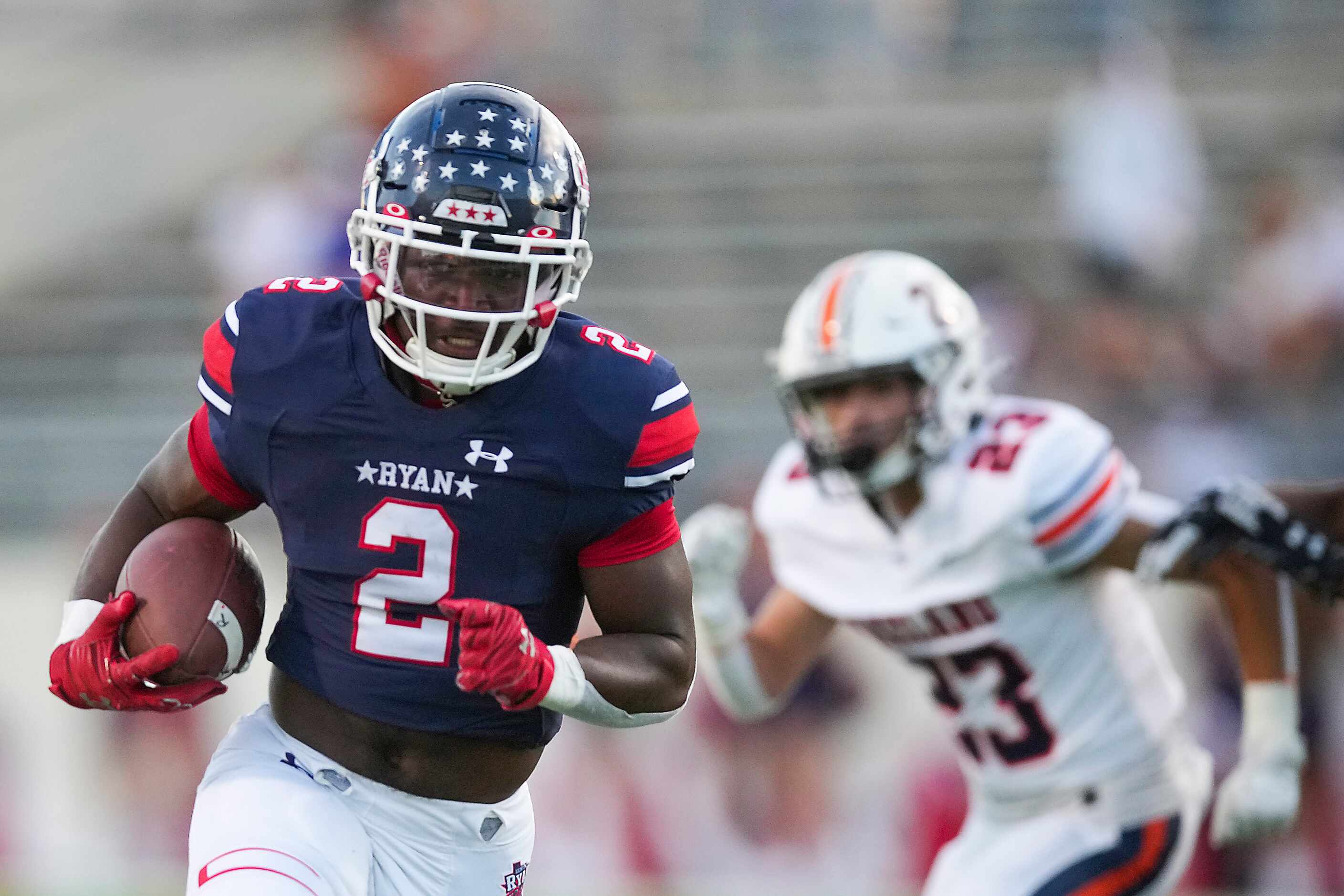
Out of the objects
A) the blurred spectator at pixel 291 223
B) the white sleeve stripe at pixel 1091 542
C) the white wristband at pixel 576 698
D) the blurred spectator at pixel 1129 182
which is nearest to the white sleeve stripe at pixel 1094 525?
the white sleeve stripe at pixel 1091 542

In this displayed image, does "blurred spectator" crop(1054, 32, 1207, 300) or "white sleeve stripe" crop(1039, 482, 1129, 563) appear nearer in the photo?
"white sleeve stripe" crop(1039, 482, 1129, 563)

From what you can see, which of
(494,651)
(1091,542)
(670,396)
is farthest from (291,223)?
(494,651)

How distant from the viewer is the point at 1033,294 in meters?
7.99

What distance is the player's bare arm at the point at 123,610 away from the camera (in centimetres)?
293

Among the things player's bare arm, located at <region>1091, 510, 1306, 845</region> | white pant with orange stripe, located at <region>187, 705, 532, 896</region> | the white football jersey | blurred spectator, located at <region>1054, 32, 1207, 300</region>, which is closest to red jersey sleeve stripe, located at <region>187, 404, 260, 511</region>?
white pant with orange stripe, located at <region>187, 705, 532, 896</region>

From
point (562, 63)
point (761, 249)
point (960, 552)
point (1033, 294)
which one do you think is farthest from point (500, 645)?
point (562, 63)

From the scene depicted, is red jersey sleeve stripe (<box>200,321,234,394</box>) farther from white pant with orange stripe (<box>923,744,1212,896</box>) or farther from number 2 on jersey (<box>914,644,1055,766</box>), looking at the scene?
white pant with orange stripe (<box>923,744,1212,896</box>)

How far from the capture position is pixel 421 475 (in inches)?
115

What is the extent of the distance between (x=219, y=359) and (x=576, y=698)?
78 cm

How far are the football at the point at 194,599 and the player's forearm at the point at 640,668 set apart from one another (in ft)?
1.83

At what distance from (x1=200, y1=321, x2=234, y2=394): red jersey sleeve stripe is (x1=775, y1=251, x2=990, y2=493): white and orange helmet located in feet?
5.29

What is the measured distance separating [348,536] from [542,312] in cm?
46

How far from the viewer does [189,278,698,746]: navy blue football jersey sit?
292 cm

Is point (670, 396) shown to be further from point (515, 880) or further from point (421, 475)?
point (515, 880)
